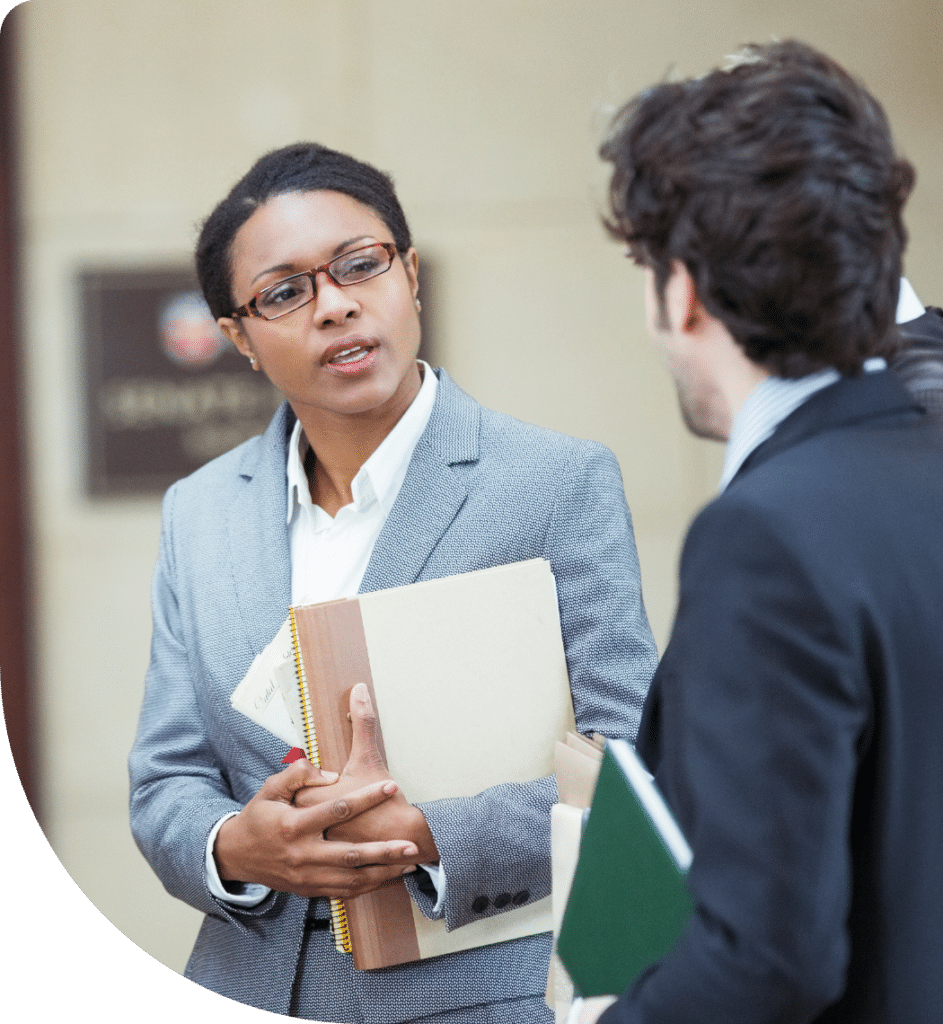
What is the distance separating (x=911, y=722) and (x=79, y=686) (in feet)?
10.5

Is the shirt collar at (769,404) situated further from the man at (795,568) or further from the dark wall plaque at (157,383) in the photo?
the dark wall plaque at (157,383)

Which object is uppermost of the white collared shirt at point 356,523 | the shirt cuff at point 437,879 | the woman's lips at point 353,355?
the woman's lips at point 353,355

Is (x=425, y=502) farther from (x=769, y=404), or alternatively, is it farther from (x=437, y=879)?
(x=769, y=404)

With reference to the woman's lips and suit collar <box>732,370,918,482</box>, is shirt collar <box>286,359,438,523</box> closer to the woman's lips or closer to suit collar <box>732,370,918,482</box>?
the woman's lips

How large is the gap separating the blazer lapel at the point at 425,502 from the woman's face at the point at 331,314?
4.1 inches

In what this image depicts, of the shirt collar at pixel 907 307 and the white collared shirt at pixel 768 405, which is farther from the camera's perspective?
the shirt collar at pixel 907 307

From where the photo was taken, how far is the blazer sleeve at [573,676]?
151 centimetres

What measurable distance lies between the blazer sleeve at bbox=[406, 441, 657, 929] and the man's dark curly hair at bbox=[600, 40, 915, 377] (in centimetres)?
69

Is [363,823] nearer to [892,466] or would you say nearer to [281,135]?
[892,466]

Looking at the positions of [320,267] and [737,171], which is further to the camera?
[320,267]

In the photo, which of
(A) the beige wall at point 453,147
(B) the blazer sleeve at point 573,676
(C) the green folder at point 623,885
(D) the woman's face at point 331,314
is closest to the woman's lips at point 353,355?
(D) the woman's face at point 331,314

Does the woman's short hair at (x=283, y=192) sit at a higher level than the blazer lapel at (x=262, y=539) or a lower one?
higher

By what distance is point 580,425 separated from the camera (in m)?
3.45

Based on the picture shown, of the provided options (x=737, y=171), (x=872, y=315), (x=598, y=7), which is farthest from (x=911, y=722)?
(x=598, y=7)
